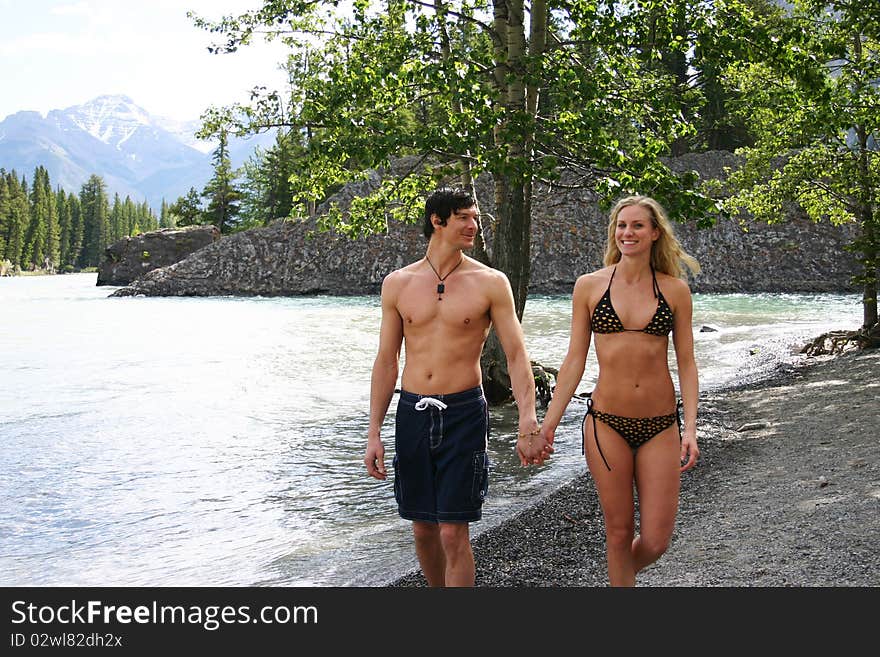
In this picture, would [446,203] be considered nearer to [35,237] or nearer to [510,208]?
[510,208]

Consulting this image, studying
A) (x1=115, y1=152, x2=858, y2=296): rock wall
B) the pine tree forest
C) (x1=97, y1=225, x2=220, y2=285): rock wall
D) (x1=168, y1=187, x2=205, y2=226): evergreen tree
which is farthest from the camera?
the pine tree forest

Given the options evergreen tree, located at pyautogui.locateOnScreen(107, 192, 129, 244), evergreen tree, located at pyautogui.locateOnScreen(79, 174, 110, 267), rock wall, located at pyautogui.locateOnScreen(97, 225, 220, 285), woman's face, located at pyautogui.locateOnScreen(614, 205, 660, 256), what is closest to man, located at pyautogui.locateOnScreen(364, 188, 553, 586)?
woman's face, located at pyautogui.locateOnScreen(614, 205, 660, 256)

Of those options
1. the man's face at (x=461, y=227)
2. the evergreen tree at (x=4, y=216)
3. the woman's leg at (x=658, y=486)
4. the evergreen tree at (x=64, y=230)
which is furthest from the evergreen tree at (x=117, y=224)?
the woman's leg at (x=658, y=486)

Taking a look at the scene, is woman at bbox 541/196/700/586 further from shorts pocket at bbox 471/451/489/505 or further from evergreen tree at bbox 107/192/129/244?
evergreen tree at bbox 107/192/129/244

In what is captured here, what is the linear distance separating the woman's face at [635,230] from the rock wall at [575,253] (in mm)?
42739

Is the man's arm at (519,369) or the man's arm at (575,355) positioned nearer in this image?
the man's arm at (519,369)

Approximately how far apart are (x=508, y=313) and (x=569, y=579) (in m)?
2.33

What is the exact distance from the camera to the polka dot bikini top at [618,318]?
4625mm

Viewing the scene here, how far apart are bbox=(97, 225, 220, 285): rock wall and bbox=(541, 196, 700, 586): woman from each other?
6862 cm

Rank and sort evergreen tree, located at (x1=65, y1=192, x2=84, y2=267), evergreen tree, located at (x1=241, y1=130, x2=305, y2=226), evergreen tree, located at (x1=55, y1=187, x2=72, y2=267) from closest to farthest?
evergreen tree, located at (x1=241, y1=130, x2=305, y2=226)
evergreen tree, located at (x1=55, y1=187, x2=72, y2=267)
evergreen tree, located at (x1=65, y1=192, x2=84, y2=267)

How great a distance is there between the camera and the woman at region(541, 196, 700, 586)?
4.52m

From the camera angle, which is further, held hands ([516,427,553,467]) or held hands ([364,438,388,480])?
held hands ([364,438,388,480])

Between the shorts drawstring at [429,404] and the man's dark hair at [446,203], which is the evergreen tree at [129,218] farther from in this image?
the shorts drawstring at [429,404]

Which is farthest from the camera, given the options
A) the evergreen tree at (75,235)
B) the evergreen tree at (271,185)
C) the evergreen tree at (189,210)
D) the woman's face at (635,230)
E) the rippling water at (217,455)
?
the evergreen tree at (75,235)
